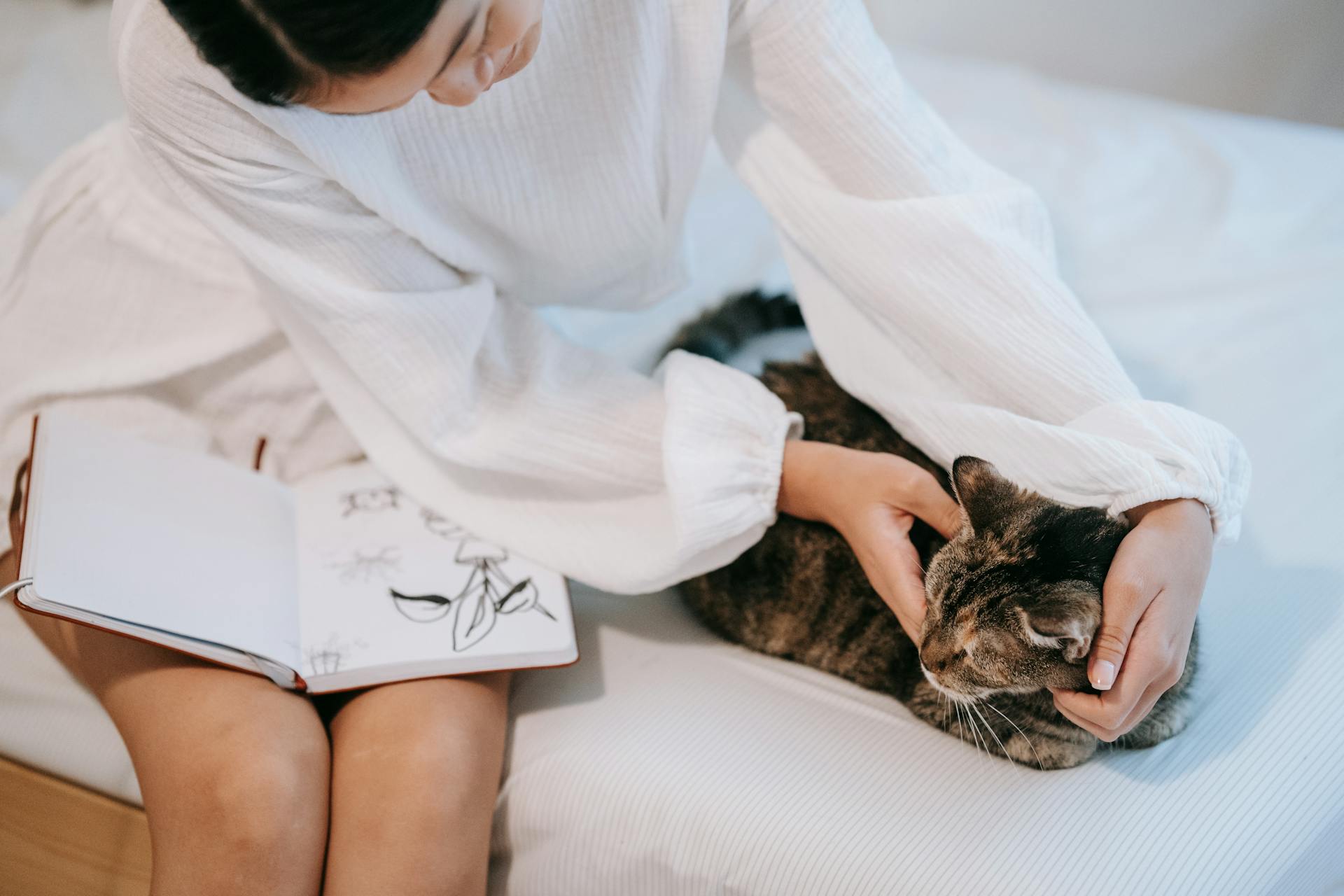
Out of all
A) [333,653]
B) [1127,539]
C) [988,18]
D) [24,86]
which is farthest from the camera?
[988,18]

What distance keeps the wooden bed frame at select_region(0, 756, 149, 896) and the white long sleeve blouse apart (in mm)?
397

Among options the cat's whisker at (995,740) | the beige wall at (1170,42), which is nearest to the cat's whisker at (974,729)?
the cat's whisker at (995,740)

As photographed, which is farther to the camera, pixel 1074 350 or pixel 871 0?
pixel 871 0

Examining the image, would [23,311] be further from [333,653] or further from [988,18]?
[988,18]

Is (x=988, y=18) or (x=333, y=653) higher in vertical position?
(x=988, y=18)

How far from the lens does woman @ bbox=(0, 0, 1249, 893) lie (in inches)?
26.0

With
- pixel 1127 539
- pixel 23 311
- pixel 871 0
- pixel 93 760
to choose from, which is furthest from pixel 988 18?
pixel 93 760

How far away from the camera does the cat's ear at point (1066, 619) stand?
23.6 inches

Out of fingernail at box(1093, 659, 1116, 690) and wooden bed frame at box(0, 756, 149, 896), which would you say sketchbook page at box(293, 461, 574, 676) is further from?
fingernail at box(1093, 659, 1116, 690)

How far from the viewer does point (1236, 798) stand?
662 millimetres

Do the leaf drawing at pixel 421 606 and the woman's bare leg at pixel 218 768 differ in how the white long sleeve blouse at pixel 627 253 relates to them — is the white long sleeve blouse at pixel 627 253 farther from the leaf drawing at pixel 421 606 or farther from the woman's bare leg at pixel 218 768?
the woman's bare leg at pixel 218 768

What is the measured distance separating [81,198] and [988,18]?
6.03 ft

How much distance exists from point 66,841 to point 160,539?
32cm

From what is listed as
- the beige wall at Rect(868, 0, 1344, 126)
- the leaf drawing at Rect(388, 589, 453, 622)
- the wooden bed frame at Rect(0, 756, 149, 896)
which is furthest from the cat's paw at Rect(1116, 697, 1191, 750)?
the beige wall at Rect(868, 0, 1344, 126)
